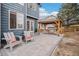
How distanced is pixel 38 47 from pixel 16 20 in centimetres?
85

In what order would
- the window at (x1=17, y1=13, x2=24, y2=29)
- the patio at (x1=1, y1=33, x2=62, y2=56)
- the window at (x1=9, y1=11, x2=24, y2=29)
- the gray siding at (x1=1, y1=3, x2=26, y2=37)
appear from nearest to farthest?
the patio at (x1=1, y1=33, x2=62, y2=56)
the gray siding at (x1=1, y1=3, x2=26, y2=37)
the window at (x1=9, y1=11, x2=24, y2=29)
the window at (x1=17, y1=13, x2=24, y2=29)

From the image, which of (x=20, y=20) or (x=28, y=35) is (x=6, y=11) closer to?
(x=20, y=20)

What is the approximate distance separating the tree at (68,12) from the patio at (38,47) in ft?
1.68

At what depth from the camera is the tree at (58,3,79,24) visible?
3840 mm

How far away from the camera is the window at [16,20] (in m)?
4.18

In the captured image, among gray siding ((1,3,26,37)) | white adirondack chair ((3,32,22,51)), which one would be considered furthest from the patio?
gray siding ((1,3,26,37))

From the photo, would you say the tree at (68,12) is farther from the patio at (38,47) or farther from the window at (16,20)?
the window at (16,20)

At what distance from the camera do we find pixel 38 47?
4031mm

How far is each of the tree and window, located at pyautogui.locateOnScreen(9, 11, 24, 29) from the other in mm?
Answer: 1019

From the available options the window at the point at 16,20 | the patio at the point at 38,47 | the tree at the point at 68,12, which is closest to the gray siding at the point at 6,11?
the window at the point at 16,20

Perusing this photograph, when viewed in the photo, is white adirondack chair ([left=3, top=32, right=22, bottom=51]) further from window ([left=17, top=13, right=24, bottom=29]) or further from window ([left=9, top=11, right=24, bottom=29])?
window ([left=17, top=13, right=24, bottom=29])

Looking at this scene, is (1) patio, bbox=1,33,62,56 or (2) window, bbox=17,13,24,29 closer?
(1) patio, bbox=1,33,62,56

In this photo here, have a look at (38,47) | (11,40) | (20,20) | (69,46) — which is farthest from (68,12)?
(11,40)

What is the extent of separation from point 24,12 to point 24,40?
2.59ft
